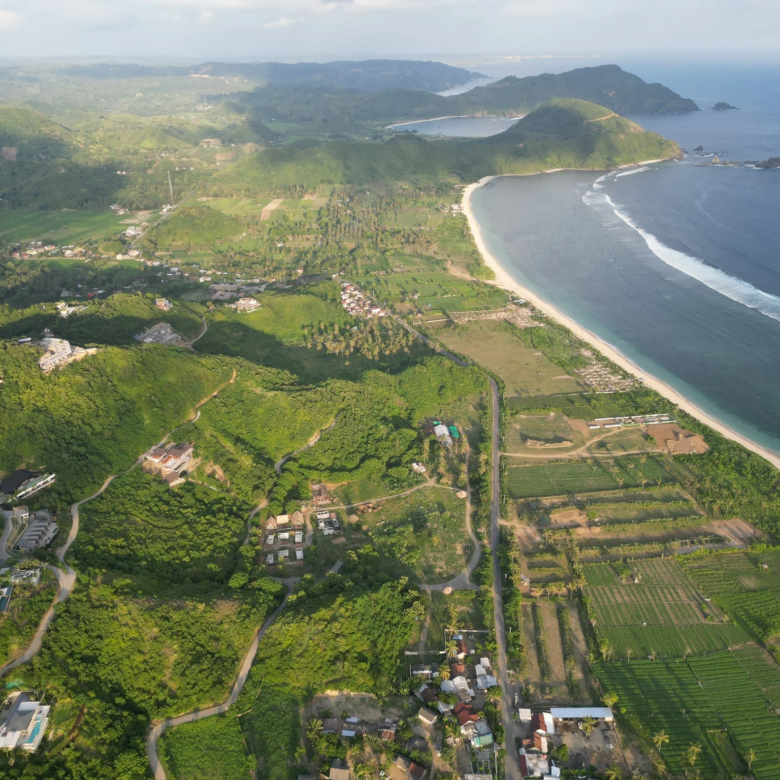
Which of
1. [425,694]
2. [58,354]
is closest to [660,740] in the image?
[425,694]

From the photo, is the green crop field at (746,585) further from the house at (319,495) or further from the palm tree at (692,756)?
the house at (319,495)

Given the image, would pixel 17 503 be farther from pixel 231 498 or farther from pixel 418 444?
pixel 418 444

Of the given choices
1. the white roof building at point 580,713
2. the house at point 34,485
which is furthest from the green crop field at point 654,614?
the house at point 34,485

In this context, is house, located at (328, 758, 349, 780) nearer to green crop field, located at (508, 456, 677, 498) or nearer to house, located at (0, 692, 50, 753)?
house, located at (0, 692, 50, 753)

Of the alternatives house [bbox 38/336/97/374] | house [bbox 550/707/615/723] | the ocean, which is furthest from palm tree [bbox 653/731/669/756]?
house [bbox 38/336/97/374]

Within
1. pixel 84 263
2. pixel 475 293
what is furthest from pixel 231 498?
pixel 84 263
